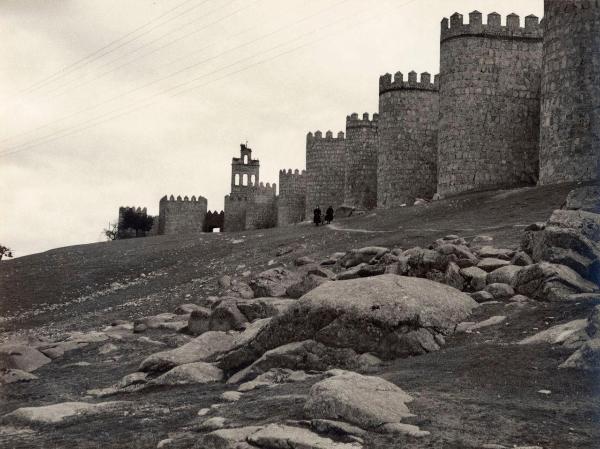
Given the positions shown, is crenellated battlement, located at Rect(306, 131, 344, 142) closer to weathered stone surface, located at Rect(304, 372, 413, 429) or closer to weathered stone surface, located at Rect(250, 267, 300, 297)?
weathered stone surface, located at Rect(250, 267, 300, 297)

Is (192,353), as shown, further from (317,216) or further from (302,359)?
(317,216)

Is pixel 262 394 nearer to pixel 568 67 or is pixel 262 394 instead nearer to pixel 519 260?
pixel 519 260

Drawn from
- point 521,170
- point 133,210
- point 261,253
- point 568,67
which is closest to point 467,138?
point 521,170

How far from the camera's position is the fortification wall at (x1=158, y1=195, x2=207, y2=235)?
51.5 metres

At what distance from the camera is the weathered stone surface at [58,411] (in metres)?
7.08

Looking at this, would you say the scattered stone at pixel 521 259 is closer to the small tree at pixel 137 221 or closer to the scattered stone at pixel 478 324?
the scattered stone at pixel 478 324

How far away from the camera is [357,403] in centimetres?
588

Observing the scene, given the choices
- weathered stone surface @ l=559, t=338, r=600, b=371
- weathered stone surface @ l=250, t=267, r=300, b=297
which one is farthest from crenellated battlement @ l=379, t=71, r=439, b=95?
weathered stone surface @ l=559, t=338, r=600, b=371

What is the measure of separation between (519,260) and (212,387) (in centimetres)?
539

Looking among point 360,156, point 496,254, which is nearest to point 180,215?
point 360,156

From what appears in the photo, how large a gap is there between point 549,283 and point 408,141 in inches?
1008

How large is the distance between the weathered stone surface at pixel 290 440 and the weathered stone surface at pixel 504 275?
232 inches

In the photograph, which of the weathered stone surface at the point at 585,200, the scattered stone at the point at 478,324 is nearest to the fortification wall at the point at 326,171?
the weathered stone surface at the point at 585,200

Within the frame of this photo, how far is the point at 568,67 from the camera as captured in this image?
22.1m
